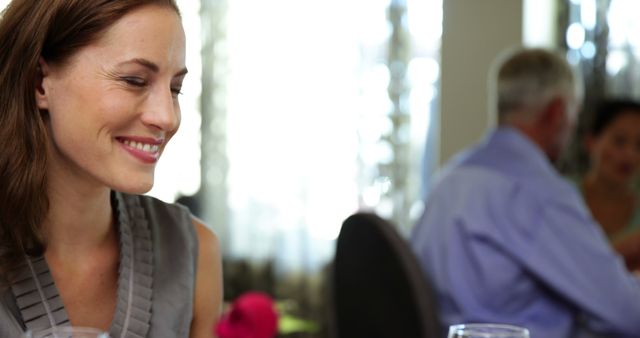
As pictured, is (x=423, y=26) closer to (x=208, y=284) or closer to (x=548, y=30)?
(x=548, y=30)

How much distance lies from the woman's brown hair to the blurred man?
1.34m

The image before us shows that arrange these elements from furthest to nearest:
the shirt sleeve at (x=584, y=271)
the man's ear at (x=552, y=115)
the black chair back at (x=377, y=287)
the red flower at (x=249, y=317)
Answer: the man's ear at (x=552, y=115) < the shirt sleeve at (x=584, y=271) < the black chair back at (x=377, y=287) < the red flower at (x=249, y=317)

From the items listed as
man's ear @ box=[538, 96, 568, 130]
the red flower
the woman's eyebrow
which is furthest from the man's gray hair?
the red flower

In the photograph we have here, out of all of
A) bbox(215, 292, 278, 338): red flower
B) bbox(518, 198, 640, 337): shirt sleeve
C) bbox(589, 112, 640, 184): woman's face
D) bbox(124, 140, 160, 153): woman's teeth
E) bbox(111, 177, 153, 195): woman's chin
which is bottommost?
bbox(518, 198, 640, 337): shirt sleeve

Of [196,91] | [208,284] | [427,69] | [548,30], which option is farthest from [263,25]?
[208,284]

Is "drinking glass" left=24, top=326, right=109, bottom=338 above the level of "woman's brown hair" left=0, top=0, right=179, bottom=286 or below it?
below

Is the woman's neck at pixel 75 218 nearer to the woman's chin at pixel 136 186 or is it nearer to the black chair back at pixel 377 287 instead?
the woman's chin at pixel 136 186

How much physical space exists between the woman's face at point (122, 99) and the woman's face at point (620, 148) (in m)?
2.21

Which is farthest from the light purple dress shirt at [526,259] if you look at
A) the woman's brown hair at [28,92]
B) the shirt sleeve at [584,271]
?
the woman's brown hair at [28,92]

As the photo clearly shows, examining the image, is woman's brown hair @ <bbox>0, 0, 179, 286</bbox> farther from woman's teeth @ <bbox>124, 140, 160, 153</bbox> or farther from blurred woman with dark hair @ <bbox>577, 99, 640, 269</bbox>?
blurred woman with dark hair @ <bbox>577, 99, 640, 269</bbox>

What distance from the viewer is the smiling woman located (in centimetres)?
139

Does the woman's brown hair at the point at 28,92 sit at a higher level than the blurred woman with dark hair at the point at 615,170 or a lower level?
higher

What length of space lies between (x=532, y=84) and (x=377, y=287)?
32.8 inches

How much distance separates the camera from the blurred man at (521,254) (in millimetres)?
2533
